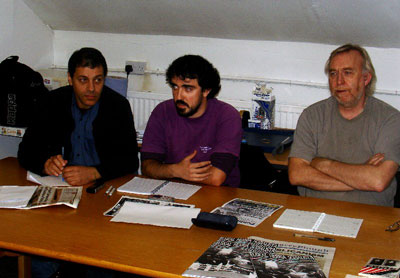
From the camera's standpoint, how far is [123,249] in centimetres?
163

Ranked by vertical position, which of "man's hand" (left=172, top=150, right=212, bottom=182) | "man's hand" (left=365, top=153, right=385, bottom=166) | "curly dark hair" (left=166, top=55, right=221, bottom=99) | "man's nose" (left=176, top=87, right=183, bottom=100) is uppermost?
"curly dark hair" (left=166, top=55, right=221, bottom=99)

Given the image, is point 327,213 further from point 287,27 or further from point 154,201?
point 287,27

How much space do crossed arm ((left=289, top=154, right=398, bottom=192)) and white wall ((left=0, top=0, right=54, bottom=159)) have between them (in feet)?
8.71

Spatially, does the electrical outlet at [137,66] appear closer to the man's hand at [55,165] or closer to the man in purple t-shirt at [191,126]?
the man in purple t-shirt at [191,126]

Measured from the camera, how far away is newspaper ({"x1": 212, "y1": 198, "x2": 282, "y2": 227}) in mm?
1909

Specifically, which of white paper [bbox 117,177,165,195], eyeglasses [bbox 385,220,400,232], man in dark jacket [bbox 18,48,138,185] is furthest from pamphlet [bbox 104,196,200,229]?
eyeglasses [bbox 385,220,400,232]

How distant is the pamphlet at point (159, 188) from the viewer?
2201mm

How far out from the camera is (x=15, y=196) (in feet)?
6.94

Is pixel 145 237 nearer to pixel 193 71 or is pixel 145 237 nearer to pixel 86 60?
pixel 193 71

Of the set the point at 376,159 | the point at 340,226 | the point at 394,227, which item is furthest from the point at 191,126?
the point at 394,227

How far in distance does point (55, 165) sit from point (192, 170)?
641 mm

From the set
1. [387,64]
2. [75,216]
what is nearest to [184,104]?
[75,216]

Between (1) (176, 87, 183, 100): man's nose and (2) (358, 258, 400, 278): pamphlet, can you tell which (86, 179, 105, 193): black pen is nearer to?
(1) (176, 87, 183, 100): man's nose

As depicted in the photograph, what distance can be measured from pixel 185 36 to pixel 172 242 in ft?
8.76
